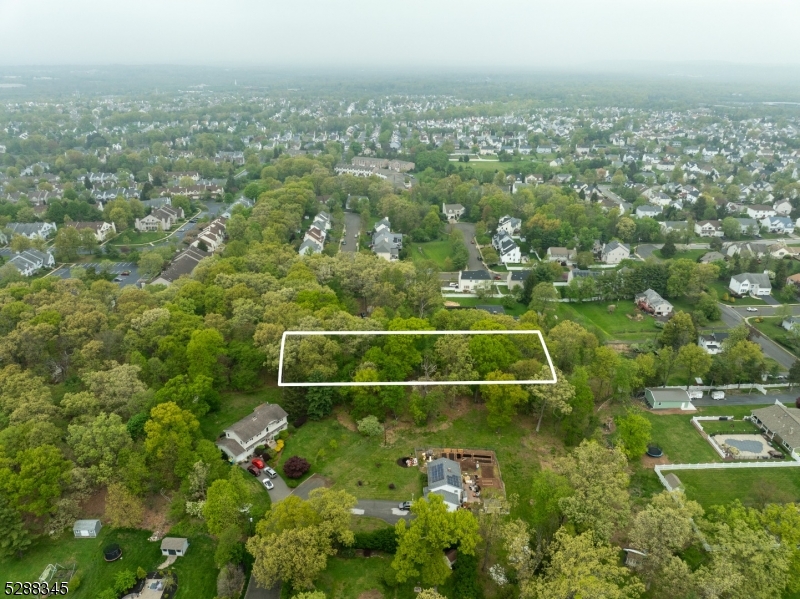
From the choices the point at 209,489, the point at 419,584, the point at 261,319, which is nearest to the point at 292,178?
the point at 261,319

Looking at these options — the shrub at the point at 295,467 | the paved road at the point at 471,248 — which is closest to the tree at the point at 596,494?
the shrub at the point at 295,467

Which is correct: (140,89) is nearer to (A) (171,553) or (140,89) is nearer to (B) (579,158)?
(B) (579,158)

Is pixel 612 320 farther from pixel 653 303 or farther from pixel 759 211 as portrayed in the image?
pixel 759 211

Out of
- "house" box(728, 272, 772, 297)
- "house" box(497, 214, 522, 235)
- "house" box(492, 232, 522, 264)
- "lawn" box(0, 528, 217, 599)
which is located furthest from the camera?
"house" box(497, 214, 522, 235)

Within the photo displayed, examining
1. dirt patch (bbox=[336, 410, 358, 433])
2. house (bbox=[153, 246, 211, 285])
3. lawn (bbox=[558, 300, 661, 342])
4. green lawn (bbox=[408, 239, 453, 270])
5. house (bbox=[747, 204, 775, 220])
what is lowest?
dirt patch (bbox=[336, 410, 358, 433])

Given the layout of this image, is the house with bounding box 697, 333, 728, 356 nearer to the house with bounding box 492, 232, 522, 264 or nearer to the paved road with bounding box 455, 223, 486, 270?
the house with bounding box 492, 232, 522, 264

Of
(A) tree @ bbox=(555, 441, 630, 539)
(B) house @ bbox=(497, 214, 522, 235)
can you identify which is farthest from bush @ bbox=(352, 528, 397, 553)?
(B) house @ bbox=(497, 214, 522, 235)

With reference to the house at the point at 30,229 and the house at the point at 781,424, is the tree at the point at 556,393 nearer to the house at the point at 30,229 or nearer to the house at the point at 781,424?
the house at the point at 781,424
